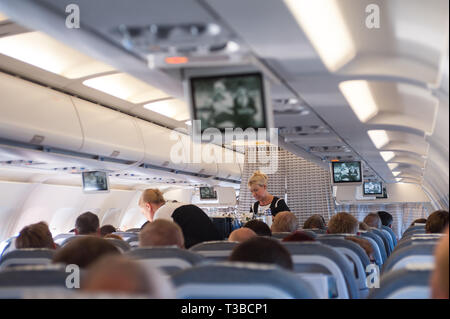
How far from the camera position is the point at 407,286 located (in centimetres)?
269

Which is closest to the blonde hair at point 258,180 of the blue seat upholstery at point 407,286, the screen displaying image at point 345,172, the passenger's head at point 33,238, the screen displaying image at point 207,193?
the passenger's head at point 33,238

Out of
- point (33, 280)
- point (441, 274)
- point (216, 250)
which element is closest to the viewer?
point (441, 274)

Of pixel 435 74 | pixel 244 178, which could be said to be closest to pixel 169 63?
pixel 435 74

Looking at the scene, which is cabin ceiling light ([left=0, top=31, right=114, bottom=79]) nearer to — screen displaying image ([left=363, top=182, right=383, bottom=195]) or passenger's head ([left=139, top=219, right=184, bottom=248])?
passenger's head ([left=139, top=219, right=184, bottom=248])

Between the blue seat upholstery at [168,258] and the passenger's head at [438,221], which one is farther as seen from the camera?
the passenger's head at [438,221]

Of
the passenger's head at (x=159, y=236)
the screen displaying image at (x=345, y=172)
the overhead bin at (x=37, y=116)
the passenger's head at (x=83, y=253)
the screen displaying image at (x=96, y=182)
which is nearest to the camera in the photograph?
the passenger's head at (x=83, y=253)

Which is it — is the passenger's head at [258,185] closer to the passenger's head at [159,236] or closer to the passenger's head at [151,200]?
the passenger's head at [151,200]

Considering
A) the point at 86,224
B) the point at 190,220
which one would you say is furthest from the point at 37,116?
the point at 190,220

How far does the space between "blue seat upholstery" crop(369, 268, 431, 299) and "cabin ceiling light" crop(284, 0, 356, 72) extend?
2.26 m

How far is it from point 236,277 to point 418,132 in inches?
310

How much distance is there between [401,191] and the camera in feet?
96.0

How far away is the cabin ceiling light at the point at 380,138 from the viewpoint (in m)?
12.3

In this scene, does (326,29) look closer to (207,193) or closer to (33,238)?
(33,238)

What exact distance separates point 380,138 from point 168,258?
10.2 meters
